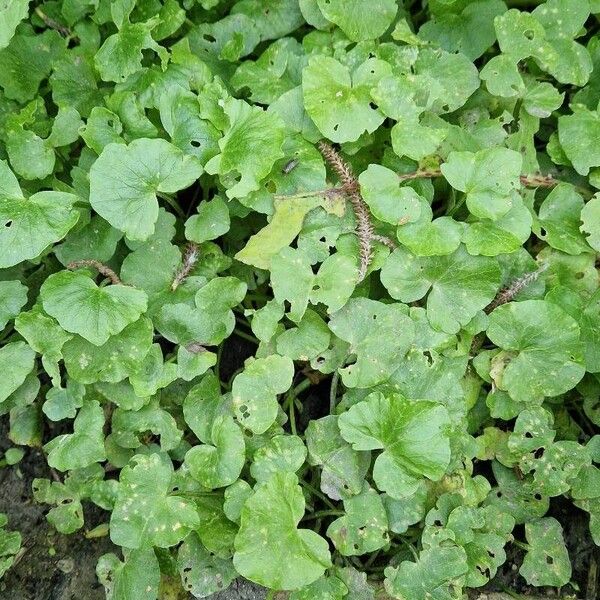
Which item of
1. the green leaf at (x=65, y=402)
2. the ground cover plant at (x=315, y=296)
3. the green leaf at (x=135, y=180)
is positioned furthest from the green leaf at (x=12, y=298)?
the green leaf at (x=135, y=180)

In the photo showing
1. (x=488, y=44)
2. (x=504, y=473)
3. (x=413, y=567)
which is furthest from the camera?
(x=488, y=44)

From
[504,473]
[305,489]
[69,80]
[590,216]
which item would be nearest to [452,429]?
[504,473]

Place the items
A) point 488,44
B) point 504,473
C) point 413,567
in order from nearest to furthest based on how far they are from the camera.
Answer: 1. point 413,567
2. point 504,473
3. point 488,44

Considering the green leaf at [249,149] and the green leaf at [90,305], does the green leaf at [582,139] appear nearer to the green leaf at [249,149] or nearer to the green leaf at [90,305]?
the green leaf at [249,149]

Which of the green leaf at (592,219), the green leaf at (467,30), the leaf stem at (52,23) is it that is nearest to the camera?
the green leaf at (592,219)

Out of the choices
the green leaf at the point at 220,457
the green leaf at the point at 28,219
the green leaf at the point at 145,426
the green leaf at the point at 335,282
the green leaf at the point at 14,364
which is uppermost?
the green leaf at the point at 28,219

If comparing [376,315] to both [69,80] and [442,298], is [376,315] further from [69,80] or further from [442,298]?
[69,80]

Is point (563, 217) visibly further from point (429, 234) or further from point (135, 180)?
point (135, 180)
